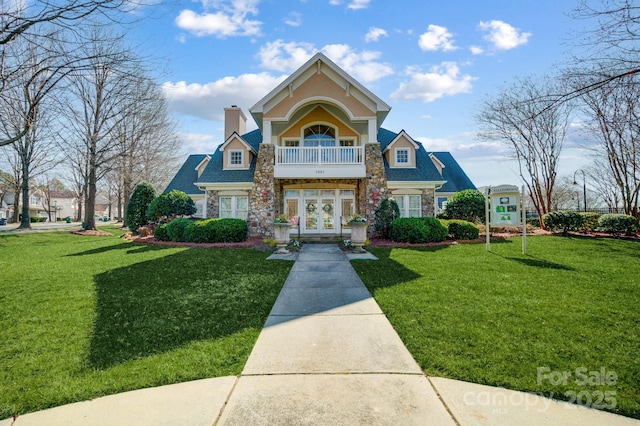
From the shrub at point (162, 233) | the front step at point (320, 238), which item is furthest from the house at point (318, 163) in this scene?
the shrub at point (162, 233)

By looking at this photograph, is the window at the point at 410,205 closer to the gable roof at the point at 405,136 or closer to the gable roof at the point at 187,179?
the gable roof at the point at 405,136

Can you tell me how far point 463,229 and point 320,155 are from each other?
7907mm

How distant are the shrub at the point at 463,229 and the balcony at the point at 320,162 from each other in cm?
488

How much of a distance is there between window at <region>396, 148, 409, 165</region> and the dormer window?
382 inches

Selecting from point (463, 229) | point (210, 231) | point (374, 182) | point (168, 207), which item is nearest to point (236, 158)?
point (168, 207)

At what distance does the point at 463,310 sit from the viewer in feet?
17.0

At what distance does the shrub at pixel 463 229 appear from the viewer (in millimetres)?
14336

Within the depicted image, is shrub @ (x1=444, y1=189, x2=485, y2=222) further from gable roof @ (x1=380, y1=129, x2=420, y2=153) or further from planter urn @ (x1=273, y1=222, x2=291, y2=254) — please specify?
planter urn @ (x1=273, y1=222, x2=291, y2=254)

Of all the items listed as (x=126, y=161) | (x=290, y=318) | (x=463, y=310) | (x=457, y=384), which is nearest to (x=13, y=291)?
(x=290, y=318)

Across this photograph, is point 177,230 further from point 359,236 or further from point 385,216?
point 385,216

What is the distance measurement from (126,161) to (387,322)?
29706 mm

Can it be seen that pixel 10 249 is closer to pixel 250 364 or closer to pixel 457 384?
pixel 250 364

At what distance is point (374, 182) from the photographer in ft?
51.1

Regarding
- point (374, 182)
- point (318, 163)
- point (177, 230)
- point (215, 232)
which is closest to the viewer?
point (215, 232)
